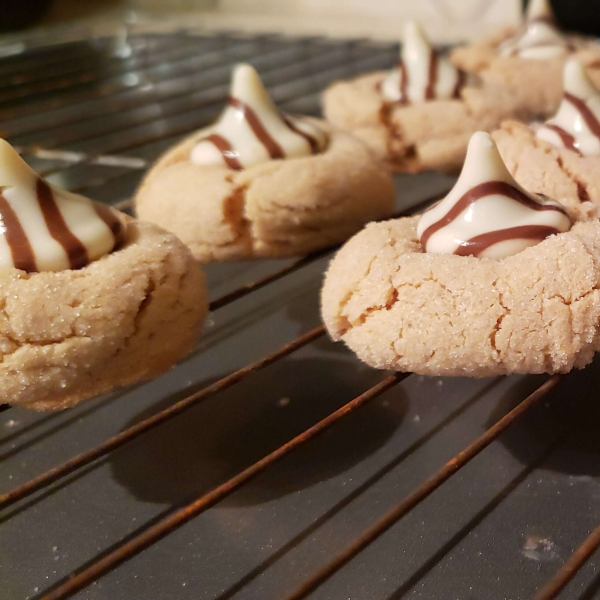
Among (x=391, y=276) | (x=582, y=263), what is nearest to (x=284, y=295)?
(x=391, y=276)

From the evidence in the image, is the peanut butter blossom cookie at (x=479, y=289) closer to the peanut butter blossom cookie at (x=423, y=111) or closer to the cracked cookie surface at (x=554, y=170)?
the cracked cookie surface at (x=554, y=170)

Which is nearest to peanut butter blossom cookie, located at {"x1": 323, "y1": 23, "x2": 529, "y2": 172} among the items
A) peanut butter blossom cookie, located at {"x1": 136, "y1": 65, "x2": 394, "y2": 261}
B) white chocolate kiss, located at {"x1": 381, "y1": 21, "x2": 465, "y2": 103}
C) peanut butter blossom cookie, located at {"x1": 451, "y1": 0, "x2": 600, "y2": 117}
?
white chocolate kiss, located at {"x1": 381, "y1": 21, "x2": 465, "y2": 103}

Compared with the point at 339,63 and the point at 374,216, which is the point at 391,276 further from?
the point at 339,63

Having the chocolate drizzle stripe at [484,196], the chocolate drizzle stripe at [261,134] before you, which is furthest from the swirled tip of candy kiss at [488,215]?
the chocolate drizzle stripe at [261,134]

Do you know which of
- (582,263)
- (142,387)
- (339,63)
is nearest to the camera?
(582,263)

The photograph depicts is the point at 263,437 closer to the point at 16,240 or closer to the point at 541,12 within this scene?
the point at 16,240

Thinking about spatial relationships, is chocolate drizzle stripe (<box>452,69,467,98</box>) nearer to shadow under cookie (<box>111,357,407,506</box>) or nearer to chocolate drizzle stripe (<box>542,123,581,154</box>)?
chocolate drizzle stripe (<box>542,123,581,154</box>)
